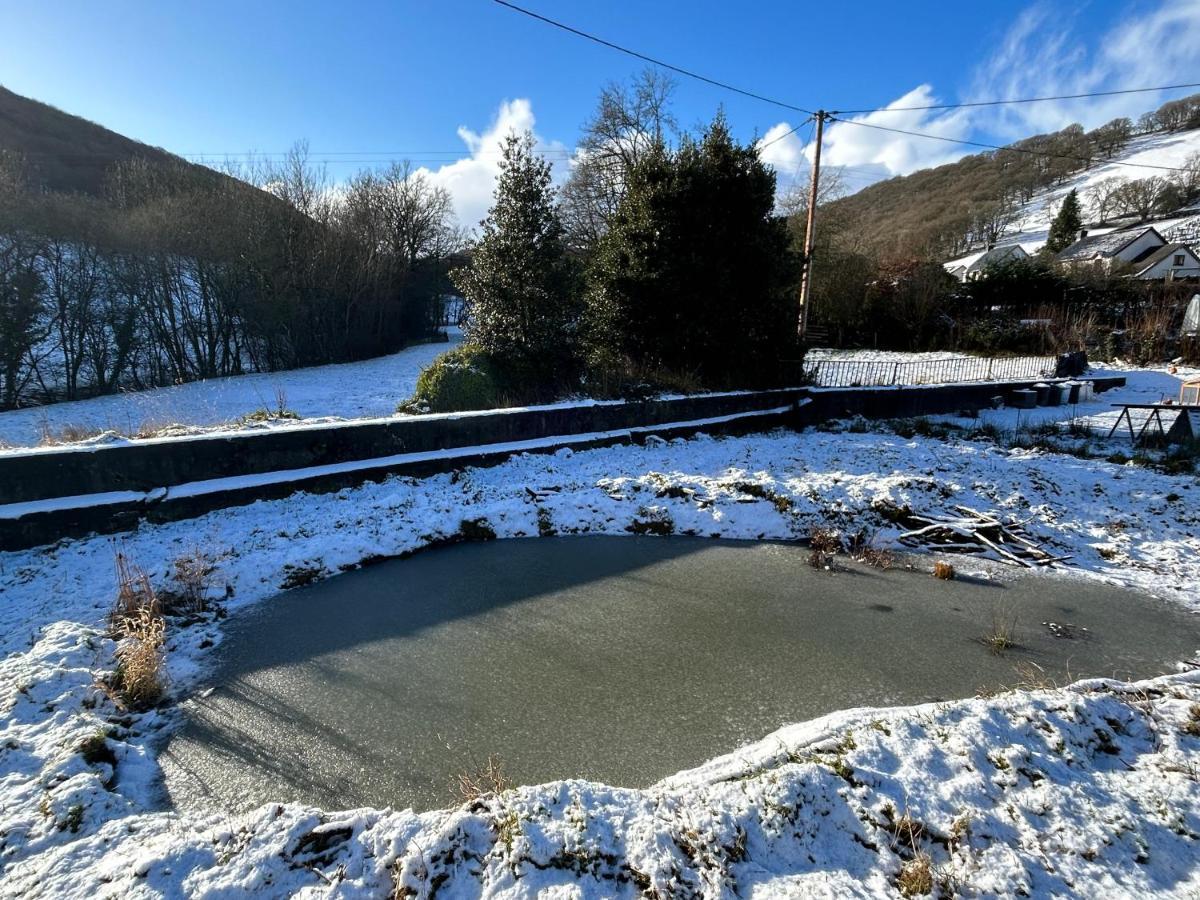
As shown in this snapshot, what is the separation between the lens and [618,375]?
916 cm

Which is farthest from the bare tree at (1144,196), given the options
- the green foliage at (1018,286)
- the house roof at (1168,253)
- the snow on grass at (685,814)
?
the snow on grass at (685,814)

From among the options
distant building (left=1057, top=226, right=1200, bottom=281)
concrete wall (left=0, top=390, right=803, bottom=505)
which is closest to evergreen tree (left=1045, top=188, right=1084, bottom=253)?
distant building (left=1057, top=226, right=1200, bottom=281)

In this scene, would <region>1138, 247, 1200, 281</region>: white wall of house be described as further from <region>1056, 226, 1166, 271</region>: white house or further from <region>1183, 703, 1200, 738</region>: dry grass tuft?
<region>1183, 703, 1200, 738</region>: dry grass tuft

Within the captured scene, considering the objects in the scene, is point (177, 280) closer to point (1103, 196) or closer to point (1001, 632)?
point (1001, 632)

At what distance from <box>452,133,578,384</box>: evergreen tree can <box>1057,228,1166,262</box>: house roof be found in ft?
150

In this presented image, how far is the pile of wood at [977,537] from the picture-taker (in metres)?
4.98

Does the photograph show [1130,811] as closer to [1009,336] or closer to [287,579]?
[287,579]

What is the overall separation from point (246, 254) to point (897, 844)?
20.9 m

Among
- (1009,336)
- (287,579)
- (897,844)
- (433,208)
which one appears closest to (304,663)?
(287,579)

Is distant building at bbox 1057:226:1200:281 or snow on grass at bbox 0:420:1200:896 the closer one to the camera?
snow on grass at bbox 0:420:1200:896

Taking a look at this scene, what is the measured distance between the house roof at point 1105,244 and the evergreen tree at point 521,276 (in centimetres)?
4567

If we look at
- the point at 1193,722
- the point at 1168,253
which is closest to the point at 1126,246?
the point at 1168,253

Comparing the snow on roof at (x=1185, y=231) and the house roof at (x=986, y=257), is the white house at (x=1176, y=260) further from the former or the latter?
the snow on roof at (x=1185, y=231)

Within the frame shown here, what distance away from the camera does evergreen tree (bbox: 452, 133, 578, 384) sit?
9.30 metres
